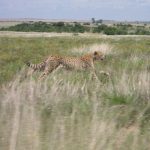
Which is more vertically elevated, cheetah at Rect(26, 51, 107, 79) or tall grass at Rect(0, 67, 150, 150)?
tall grass at Rect(0, 67, 150, 150)

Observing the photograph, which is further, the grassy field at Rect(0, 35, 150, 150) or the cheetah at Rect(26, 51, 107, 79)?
the cheetah at Rect(26, 51, 107, 79)

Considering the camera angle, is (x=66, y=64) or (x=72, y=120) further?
(x=66, y=64)

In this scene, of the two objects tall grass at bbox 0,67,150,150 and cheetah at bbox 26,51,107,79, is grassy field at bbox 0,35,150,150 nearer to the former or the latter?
tall grass at bbox 0,67,150,150

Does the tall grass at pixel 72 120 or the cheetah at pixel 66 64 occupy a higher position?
the tall grass at pixel 72 120

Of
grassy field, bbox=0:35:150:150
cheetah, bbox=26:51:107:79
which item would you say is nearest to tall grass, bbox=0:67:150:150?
grassy field, bbox=0:35:150:150

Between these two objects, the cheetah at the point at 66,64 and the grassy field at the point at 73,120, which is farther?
the cheetah at the point at 66,64

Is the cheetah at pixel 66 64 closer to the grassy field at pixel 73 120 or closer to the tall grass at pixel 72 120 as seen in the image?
the grassy field at pixel 73 120

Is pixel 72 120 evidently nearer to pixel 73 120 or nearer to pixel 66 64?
pixel 73 120

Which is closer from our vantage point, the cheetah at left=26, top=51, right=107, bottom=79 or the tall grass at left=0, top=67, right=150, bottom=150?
the tall grass at left=0, top=67, right=150, bottom=150

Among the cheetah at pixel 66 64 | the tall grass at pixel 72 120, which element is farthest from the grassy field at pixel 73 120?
the cheetah at pixel 66 64

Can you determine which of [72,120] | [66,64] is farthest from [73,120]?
[66,64]

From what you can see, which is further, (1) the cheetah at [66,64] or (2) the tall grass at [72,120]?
(1) the cheetah at [66,64]

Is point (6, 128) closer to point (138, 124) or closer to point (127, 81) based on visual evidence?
point (138, 124)

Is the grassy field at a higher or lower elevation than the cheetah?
higher
